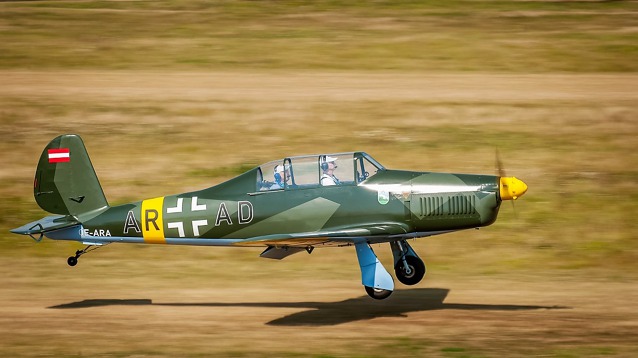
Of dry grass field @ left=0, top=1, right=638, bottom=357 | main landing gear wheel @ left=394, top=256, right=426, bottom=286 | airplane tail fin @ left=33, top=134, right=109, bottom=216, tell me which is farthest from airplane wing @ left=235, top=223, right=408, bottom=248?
airplane tail fin @ left=33, top=134, right=109, bottom=216

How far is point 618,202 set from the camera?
67.3 ft

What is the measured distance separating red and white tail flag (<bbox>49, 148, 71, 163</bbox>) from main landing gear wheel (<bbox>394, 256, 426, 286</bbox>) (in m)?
5.94

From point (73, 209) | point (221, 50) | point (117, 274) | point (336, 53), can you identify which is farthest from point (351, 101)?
point (73, 209)

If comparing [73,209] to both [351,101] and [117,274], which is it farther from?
[351,101]

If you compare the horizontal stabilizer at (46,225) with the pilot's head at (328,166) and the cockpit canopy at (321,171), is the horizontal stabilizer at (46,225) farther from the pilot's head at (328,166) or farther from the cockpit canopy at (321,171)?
the pilot's head at (328,166)

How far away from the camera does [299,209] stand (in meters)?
15.4

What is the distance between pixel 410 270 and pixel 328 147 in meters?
7.47

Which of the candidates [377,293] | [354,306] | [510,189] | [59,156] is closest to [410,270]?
[377,293]

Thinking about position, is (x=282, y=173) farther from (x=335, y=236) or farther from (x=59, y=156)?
(x=59, y=156)

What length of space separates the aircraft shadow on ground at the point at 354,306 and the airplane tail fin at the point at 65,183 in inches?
70.7

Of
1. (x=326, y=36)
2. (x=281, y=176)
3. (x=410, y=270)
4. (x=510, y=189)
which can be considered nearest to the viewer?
(x=510, y=189)

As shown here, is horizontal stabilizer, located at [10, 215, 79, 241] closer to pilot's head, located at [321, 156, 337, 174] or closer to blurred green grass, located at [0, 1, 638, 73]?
pilot's head, located at [321, 156, 337, 174]

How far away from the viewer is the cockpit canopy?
1535 centimetres

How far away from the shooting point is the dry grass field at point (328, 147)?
14758mm
